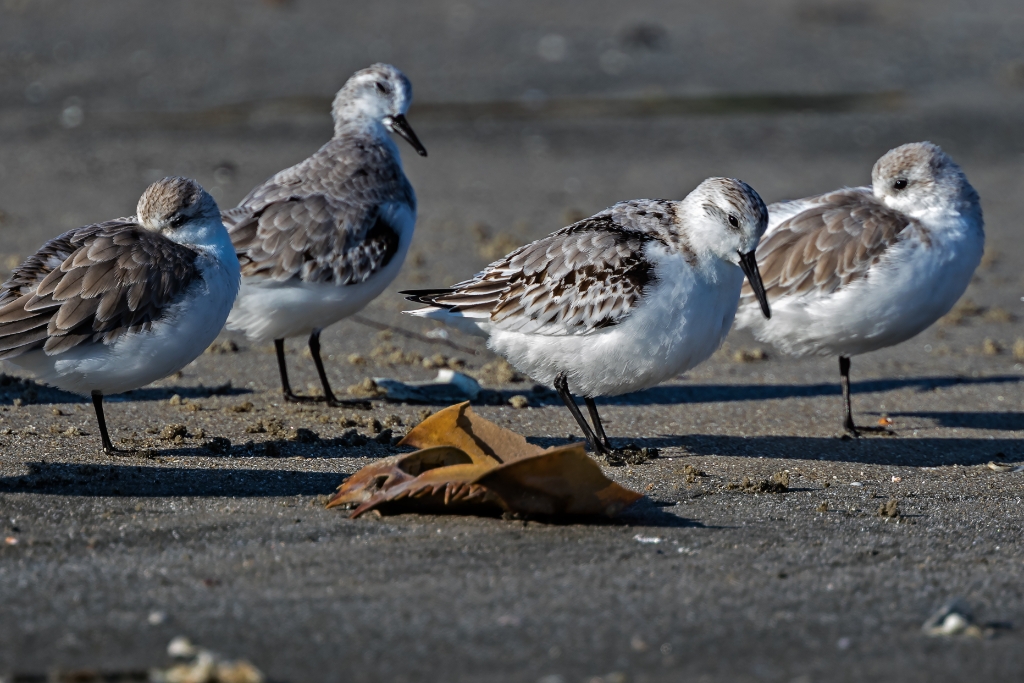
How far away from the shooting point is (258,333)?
6738 mm

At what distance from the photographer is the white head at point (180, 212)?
546 centimetres

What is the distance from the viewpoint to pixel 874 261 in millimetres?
6543

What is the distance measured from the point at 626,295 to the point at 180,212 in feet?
6.64

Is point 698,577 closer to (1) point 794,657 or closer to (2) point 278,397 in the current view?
(1) point 794,657

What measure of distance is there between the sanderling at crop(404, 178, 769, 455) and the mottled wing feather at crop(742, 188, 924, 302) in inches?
38.9

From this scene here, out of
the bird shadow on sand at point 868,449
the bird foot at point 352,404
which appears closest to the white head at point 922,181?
the bird shadow on sand at point 868,449

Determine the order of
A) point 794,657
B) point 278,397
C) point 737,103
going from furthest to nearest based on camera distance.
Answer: point 737,103 → point 278,397 → point 794,657

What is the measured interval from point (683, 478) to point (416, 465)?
1.32 metres

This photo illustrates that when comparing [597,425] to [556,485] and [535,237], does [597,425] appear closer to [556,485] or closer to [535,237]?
[556,485]

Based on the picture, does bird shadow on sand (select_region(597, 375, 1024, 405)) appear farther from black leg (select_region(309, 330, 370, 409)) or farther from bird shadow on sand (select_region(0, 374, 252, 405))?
bird shadow on sand (select_region(0, 374, 252, 405))

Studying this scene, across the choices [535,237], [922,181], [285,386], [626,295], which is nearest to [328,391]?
[285,386]

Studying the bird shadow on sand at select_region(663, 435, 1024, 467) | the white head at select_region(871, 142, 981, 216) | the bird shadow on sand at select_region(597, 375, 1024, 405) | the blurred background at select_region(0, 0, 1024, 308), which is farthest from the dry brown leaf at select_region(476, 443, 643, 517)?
the blurred background at select_region(0, 0, 1024, 308)

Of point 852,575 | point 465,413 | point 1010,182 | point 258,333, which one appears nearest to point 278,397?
point 258,333

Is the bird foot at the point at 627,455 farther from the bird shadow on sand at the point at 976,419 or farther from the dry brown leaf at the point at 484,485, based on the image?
the bird shadow on sand at the point at 976,419
